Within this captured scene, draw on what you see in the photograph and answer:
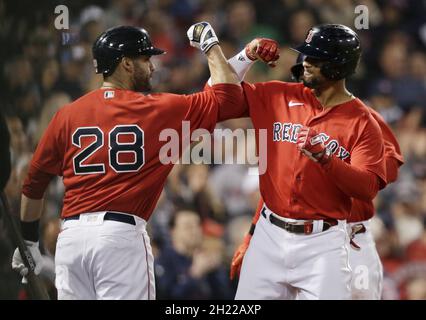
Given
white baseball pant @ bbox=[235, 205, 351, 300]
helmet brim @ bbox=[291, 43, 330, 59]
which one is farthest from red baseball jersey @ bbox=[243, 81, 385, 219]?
helmet brim @ bbox=[291, 43, 330, 59]

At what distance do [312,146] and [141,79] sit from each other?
870 mm

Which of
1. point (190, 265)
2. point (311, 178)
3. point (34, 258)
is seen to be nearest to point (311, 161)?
point (311, 178)

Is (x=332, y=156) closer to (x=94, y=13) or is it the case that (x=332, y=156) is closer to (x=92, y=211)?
(x=92, y=211)

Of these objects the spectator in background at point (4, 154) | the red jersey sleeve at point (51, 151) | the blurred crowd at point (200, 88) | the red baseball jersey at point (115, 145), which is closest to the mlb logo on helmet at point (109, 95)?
the red baseball jersey at point (115, 145)

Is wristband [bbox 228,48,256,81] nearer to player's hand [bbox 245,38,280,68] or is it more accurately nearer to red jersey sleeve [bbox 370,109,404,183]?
player's hand [bbox 245,38,280,68]

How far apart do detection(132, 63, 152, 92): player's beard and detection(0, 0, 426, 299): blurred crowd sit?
1.30m

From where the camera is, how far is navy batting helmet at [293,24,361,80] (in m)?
3.71

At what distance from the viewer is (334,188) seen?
367 centimetres

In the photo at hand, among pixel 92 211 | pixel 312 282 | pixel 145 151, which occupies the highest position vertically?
pixel 145 151

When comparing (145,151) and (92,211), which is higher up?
(145,151)

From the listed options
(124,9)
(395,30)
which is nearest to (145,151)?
(124,9)

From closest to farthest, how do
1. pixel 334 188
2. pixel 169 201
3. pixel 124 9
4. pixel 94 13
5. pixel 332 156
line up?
pixel 332 156 < pixel 334 188 < pixel 169 201 < pixel 94 13 < pixel 124 9

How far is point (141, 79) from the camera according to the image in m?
3.73

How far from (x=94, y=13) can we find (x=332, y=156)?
359cm
